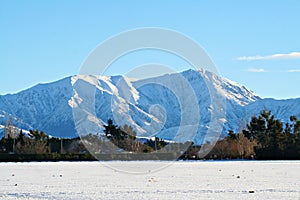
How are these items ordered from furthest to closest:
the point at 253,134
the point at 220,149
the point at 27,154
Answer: the point at 253,134 < the point at 220,149 < the point at 27,154

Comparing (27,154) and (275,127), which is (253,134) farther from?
(27,154)

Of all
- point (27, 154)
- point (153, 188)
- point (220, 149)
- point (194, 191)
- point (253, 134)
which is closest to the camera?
point (194, 191)

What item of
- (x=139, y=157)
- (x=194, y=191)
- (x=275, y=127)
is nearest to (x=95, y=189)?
(x=194, y=191)

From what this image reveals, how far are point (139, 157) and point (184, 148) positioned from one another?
37.3 feet

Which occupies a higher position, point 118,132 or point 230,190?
point 118,132

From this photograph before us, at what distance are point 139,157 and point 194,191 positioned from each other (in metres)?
41.0

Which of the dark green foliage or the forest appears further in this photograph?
the forest

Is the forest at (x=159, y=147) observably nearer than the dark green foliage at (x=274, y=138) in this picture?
No

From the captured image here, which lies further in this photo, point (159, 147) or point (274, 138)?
point (159, 147)

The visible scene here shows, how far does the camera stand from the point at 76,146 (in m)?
68.0

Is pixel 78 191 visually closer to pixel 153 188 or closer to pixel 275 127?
pixel 153 188

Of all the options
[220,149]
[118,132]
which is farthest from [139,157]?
[118,132]

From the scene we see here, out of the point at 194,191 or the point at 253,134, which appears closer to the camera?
the point at 194,191

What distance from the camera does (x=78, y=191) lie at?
563 inches
